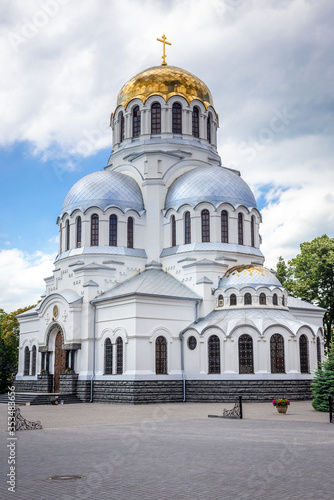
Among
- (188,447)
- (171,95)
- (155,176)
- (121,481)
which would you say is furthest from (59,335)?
(121,481)

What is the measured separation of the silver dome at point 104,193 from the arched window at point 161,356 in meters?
8.88

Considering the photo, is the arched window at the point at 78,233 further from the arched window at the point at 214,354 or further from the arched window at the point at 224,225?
the arched window at the point at 214,354

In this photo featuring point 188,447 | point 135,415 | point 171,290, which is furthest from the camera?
point 171,290

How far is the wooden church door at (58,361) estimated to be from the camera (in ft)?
106

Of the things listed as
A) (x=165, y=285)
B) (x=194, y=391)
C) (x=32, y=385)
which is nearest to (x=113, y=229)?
(x=165, y=285)

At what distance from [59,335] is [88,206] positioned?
7853mm

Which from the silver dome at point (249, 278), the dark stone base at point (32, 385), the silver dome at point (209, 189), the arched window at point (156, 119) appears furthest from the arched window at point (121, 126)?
the dark stone base at point (32, 385)

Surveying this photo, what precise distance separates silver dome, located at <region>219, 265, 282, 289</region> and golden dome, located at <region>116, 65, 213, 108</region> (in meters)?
13.0

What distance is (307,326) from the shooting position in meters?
28.0

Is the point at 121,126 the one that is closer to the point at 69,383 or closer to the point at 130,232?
the point at 130,232

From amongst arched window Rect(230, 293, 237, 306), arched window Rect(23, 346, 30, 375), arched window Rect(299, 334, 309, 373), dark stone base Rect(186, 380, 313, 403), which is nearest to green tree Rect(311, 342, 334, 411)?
dark stone base Rect(186, 380, 313, 403)

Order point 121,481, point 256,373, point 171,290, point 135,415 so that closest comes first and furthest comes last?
1. point 121,481
2. point 135,415
3. point 256,373
4. point 171,290

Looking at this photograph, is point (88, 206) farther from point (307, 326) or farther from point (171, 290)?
point (307, 326)

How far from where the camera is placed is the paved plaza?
7.70 metres
